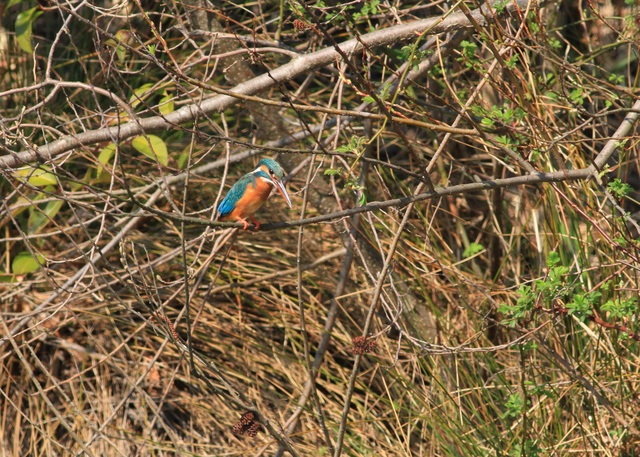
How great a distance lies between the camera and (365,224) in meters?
3.62

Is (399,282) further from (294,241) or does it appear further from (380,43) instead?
(380,43)

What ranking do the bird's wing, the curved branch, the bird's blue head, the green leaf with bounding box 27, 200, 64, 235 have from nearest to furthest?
the curved branch < the bird's blue head < the bird's wing < the green leaf with bounding box 27, 200, 64, 235

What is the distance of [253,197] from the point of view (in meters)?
3.11

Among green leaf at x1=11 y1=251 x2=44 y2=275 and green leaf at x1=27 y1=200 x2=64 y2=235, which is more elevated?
green leaf at x1=27 y1=200 x2=64 y2=235

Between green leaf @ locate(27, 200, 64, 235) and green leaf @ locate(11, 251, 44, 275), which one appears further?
green leaf @ locate(27, 200, 64, 235)

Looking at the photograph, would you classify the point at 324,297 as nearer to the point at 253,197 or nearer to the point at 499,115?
the point at 253,197

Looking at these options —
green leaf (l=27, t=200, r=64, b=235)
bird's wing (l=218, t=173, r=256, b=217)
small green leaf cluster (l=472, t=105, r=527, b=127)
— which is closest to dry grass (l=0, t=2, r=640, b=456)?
green leaf (l=27, t=200, r=64, b=235)

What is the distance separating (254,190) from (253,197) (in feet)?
0.12

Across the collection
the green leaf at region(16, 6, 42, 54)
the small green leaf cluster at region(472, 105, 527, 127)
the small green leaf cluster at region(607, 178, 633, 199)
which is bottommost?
the small green leaf cluster at region(607, 178, 633, 199)

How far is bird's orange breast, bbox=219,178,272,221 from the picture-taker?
312 centimetres

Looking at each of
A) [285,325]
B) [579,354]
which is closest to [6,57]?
[285,325]

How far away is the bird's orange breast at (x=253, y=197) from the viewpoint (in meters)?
3.12

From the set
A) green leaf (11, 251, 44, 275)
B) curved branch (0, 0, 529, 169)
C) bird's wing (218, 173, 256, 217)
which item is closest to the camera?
curved branch (0, 0, 529, 169)

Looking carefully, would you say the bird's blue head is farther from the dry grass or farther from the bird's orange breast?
the dry grass
